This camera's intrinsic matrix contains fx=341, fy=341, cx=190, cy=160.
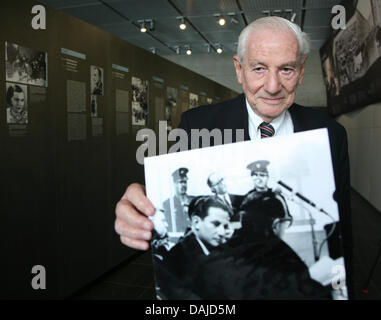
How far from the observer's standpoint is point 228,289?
2.57 feet

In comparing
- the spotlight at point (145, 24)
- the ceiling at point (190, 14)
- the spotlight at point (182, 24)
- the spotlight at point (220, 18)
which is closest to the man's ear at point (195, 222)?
the ceiling at point (190, 14)

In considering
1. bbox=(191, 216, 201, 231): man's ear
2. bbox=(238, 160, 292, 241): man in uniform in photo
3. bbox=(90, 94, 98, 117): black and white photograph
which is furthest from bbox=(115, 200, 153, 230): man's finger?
bbox=(90, 94, 98, 117): black and white photograph

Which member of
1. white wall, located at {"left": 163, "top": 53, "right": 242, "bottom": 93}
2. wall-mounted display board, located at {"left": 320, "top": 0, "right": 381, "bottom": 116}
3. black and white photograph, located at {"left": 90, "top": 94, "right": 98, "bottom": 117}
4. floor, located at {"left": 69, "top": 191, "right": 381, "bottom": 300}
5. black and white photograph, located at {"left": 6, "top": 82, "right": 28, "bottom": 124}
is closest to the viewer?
black and white photograph, located at {"left": 6, "top": 82, "right": 28, "bottom": 124}

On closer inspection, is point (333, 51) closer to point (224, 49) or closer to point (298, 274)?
point (224, 49)

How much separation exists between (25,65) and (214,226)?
2.55 m

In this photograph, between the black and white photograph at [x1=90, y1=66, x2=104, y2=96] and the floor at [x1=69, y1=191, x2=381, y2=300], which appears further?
the black and white photograph at [x1=90, y1=66, x2=104, y2=96]

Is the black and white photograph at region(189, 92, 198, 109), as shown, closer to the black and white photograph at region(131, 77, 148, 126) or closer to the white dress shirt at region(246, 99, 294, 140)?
the black and white photograph at region(131, 77, 148, 126)

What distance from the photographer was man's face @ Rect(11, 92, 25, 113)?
2.62m

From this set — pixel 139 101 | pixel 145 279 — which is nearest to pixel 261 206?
pixel 145 279

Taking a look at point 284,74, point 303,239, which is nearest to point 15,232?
point 284,74

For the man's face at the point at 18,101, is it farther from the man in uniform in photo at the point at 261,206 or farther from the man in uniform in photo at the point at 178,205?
the man in uniform in photo at the point at 261,206

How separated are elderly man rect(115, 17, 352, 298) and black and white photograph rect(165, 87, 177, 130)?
14.4 ft

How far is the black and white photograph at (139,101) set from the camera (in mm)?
4688

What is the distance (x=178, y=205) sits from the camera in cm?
79
